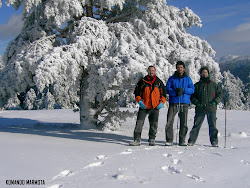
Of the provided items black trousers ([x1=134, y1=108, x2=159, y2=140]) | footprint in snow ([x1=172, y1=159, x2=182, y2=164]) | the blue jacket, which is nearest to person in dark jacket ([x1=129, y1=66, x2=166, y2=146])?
black trousers ([x1=134, y1=108, x2=159, y2=140])

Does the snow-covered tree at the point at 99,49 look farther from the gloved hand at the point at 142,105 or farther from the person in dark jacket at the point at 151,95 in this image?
the gloved hand at the point at 142,105

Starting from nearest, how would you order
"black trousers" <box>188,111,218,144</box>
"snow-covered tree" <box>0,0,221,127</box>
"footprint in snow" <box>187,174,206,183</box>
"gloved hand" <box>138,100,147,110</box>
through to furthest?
"footprint in snow" <box>187,174,206,183</box>, "gloved hand" <box>138,100,147,110</box>, "black trousers" <box>188,111,218,144</box>, "snow-covered tree" <box>0,0,221,127</box>

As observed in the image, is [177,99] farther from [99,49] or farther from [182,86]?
[99,49]

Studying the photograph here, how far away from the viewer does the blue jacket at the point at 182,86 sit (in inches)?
248

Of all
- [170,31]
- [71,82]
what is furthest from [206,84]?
[71,82]

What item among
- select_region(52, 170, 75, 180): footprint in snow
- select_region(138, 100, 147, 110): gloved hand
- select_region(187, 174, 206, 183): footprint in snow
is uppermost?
select_region(138, 100, 147, 110): gloved hand

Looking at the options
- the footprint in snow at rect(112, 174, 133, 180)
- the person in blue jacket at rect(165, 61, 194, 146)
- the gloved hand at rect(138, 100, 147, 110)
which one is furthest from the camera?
the person in blue jacket at rect(165, 61, 194, 146)

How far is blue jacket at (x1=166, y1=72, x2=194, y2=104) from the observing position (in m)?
6.30

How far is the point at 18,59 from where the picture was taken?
8062 mm

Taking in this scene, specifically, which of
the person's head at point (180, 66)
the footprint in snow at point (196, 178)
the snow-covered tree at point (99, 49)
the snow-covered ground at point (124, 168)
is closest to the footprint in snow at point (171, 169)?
the snow-covered ground at point (124, 168)

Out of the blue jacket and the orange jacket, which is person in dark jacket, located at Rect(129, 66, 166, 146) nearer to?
the orange jacket

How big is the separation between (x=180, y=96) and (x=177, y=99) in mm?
103

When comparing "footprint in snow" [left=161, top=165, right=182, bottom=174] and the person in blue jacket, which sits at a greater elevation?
the person in blue jacket

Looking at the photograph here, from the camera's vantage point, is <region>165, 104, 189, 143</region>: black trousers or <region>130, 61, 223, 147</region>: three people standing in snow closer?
<region>130, 61, 223, 147</region>: three people standing in snow
